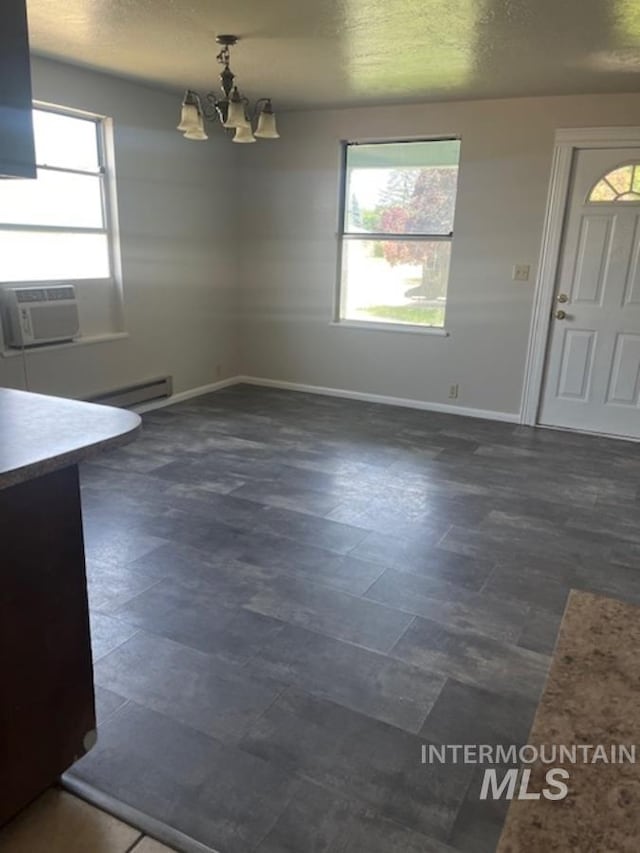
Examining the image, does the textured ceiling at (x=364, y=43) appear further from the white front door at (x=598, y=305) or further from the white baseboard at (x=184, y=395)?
the white baseboard at (x=184, y=395)

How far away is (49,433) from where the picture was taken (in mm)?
1438

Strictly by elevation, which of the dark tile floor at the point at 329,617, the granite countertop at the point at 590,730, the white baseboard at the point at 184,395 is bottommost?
the dark tile floor at the point at 329,617

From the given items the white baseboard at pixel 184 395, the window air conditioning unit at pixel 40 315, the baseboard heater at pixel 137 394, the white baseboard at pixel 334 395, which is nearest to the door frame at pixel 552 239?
the white baseboard at pixel 334 395

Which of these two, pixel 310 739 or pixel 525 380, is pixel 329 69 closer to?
pixel 525 380

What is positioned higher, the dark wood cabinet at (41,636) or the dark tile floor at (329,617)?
the dark wood cabinet at (41,636)

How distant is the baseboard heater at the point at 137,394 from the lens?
4766 millimetres

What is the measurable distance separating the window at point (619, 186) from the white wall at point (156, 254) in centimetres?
319

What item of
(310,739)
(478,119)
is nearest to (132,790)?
(310,739)

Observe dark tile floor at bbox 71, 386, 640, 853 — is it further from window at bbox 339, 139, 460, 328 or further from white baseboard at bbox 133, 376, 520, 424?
window at bbox 339, 139, 460, 328

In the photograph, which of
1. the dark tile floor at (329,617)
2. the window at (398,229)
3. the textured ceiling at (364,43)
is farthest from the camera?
the window at (398,229)

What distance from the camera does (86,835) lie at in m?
1.52

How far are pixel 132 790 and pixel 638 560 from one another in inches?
94.5

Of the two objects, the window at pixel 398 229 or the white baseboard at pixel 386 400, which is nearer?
the window at pixel 398 229

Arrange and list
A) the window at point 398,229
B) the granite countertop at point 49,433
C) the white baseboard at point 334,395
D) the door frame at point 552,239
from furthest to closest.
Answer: the white baseboard at point 334,395 → the window at point 398,229 → the door frame at point 552,239 → the granite countertop at point 49,433
